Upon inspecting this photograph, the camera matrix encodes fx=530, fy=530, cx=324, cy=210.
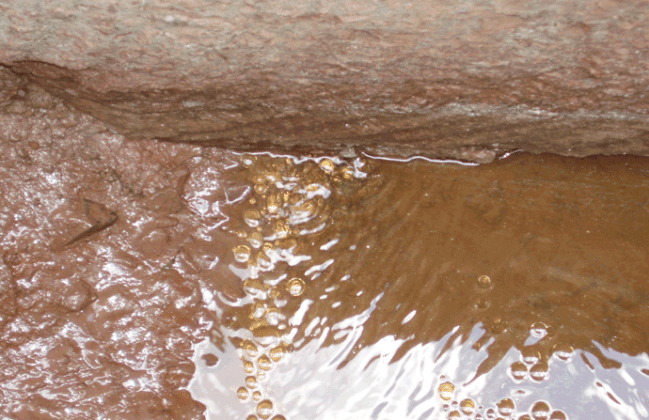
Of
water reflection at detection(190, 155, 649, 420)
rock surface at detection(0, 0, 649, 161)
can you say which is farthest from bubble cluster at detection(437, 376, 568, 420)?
rock surface at detection(0, 0, 649, 161)

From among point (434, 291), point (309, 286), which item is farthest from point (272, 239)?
point (434, 291)

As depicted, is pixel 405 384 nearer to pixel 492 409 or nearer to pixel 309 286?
pixel 492 409

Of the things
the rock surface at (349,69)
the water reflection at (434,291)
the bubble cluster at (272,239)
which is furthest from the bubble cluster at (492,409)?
the rock surface at (349,69)

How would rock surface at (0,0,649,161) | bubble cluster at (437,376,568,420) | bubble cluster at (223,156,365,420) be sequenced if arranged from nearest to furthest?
rock surface at (0,0,649,161), bubble cluster at (437,376,568,420), bubble cluster at (223,156,365,420)

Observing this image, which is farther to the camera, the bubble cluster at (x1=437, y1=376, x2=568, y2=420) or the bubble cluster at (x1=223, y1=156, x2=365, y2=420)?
the bubble cluster at (x1=223, y1=156, x2=365, y2=420)

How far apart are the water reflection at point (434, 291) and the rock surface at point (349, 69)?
0.53 ft

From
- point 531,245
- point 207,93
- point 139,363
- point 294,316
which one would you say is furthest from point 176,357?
point 531,245

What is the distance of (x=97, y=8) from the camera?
1350mm

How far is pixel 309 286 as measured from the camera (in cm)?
182

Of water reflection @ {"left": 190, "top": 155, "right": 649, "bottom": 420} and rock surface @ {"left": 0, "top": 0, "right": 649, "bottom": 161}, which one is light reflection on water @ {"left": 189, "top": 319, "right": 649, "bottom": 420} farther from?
rock surface @ {"left": 0, "top": 0, "right": 649, "bottom": 161}

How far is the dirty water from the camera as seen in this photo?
1688 mm

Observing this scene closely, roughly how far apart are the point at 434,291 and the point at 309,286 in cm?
43

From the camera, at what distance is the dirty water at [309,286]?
1688mm

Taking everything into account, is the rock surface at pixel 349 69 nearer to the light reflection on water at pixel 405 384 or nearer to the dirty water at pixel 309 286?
the dirty water at pixel 309 286
